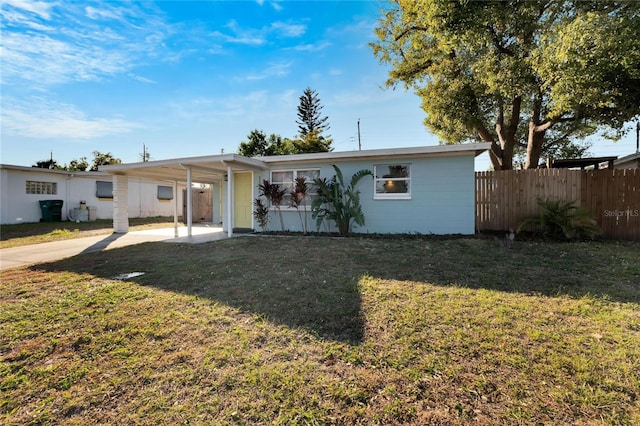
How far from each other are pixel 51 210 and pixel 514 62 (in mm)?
21857

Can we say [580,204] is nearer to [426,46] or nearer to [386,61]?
[426,46]

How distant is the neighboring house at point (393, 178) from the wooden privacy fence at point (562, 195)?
1260 mm

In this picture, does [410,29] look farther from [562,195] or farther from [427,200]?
[562,195]

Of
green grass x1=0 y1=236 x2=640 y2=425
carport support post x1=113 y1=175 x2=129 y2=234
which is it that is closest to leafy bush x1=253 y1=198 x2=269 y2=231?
green grass x1=0 y1=236 x2=640 y2=425

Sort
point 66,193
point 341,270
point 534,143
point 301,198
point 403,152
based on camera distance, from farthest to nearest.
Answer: point 66,193
point 534,143
point 301,198
point 403,152
point 341,270

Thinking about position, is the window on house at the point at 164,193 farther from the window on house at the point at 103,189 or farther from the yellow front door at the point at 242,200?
the yellow front door at the point at 242,200

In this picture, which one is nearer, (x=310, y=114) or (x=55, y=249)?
(x=55, y=249)

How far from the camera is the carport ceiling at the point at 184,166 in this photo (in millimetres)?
9017

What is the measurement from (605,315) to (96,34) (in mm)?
11424

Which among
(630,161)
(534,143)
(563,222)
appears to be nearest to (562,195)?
(563,222)

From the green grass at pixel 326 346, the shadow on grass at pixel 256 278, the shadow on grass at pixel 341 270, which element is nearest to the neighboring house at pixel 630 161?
the shadow on grass at pixel 341 270

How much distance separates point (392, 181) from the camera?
938cm

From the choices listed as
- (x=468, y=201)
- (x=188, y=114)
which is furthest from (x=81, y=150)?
(x=468, y=201)

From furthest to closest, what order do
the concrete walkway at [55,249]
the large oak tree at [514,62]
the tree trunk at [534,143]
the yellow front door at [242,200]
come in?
1. the tree trunk at [534,143]
2. the yellow front door at [242,200]
3. the large oak tree at [514,62]
4. the concrete walkway at [55,249]
